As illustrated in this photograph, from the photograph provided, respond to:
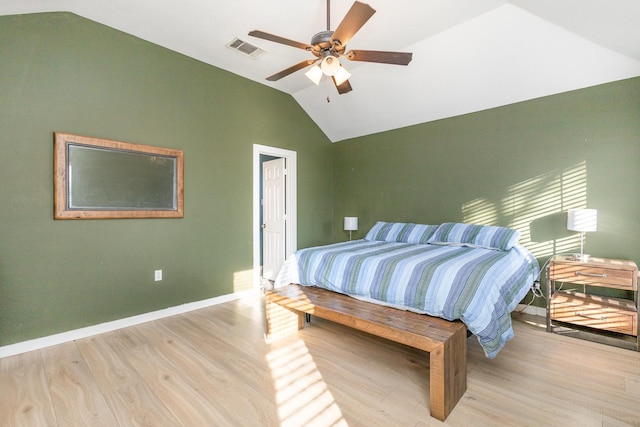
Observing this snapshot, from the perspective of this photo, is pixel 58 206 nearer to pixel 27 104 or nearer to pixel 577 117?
pixel 27 104

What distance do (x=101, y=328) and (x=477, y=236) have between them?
394 centimetres

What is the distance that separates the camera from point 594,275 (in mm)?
2604

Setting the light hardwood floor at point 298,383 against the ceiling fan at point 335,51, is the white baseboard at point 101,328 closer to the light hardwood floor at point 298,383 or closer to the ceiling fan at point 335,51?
the light hardwood floor at point 298,383

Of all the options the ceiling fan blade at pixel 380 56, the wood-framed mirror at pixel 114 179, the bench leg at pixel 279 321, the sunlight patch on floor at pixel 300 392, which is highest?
the ceiling fan blade at pixel 380 56

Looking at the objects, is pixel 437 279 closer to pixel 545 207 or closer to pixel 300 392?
pixel 300 392

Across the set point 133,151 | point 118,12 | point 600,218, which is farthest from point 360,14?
point 600,218

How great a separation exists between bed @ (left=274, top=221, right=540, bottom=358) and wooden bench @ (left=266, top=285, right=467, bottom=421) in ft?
0.27

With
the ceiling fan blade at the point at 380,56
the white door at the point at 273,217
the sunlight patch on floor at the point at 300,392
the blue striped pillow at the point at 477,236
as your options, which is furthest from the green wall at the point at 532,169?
the sunlight patch on floor at the point at 300,392

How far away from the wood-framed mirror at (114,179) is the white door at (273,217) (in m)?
1.66

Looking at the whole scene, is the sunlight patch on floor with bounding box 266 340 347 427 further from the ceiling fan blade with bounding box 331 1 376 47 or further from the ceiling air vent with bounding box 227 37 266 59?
the ceiling air vent with bounding box 227 37 266 59

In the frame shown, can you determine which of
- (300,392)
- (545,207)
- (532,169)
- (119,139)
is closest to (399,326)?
(300,392)

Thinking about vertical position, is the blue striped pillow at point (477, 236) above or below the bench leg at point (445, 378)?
above

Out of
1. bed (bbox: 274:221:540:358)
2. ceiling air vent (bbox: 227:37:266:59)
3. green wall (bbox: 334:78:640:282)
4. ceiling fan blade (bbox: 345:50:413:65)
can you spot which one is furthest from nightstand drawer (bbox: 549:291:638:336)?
ceiling air vent (bbox: 227:37:266:59)

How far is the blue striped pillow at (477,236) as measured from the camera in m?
3.13
